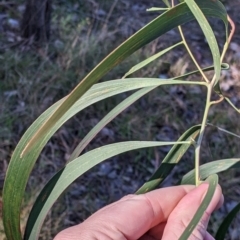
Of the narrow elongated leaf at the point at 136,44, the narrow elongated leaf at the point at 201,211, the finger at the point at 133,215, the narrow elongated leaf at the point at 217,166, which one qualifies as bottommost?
the finger at the point at 133,215

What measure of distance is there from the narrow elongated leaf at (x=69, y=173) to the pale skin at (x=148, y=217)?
9cm

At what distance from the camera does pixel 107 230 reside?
2.60 ft

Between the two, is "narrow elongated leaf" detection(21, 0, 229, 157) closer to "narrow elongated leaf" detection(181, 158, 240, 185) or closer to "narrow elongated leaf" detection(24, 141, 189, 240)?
"narrow elongated leaf" detection(24, 141, 189, 240)

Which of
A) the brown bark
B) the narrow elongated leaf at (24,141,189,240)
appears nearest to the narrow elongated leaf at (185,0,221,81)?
the narrow elongated leaf at (24,141,189,240)

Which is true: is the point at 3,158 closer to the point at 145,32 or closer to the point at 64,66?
the point at 64,66

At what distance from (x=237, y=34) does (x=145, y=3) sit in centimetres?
58

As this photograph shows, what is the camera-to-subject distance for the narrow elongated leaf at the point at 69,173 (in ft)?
2.24

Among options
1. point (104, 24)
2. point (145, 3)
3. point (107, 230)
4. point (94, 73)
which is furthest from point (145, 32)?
point (145, 3)

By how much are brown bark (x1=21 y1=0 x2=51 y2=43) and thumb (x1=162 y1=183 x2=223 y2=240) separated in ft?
4.91

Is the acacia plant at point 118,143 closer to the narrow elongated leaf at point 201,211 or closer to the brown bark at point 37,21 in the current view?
the narrow elongated leaf at point 201,211

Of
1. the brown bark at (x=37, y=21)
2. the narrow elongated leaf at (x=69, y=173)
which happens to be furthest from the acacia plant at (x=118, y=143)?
the brown bark at (x=37, y=21)

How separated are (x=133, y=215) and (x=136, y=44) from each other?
360 mm

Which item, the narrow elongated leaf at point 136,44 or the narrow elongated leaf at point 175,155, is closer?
the narrow elongated leaf at point 136,44

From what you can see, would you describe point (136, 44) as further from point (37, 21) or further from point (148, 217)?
point (37, 21)
